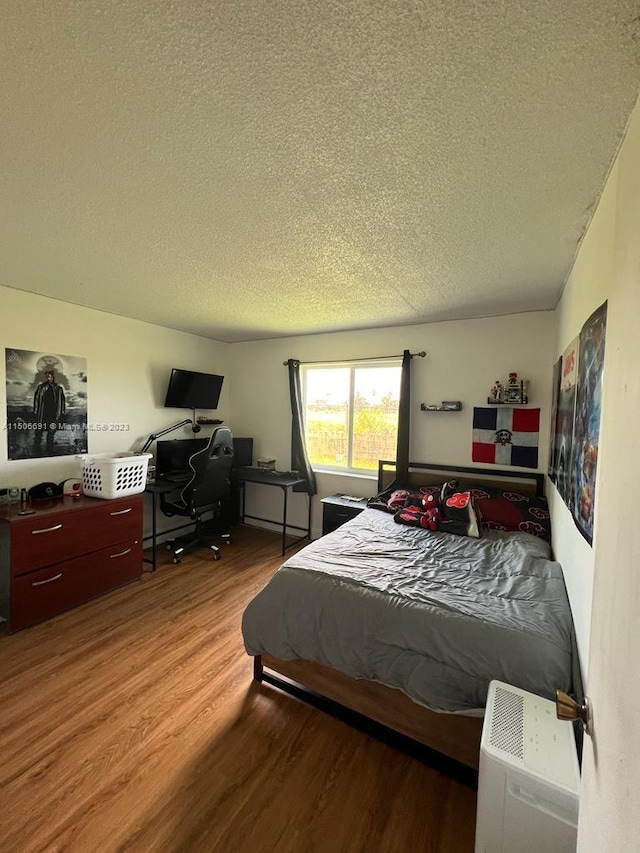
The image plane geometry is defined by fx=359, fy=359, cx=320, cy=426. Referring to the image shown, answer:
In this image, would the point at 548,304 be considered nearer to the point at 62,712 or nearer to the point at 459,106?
the point at 459,106

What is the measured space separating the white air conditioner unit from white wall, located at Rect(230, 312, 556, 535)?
2.35 m

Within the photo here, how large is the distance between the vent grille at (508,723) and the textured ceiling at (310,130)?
185cm

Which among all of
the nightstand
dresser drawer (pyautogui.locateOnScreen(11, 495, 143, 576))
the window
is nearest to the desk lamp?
dresser drawer (pyautogui.locateOnScreen(11, 495, 143, 576))

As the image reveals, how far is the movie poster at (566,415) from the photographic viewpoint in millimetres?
1686

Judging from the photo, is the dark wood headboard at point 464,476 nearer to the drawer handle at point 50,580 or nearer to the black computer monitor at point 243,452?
the black computer monitor at point 243,452

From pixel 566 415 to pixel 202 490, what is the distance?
2.98m

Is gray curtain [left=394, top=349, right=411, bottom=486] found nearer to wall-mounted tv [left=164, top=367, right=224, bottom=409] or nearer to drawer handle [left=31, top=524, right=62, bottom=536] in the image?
wall-mounted tv [left=164, top=367, right=224, bottom=409]

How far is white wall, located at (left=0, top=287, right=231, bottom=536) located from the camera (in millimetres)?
2752

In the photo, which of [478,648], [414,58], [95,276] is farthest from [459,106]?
[95,276]

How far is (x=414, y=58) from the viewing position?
87 centimetres

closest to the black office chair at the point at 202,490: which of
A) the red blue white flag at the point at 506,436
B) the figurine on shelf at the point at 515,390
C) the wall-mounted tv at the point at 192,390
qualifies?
the wall-mounted tv at the point at 192,390

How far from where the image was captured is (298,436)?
411cm

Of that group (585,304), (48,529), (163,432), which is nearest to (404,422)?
(585,304)

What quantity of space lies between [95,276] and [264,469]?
2.58 m
